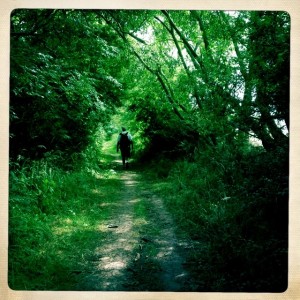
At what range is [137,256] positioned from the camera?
2.54 metres

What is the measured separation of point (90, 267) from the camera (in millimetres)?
2432

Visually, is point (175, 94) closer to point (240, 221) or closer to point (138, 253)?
point (240, 221)

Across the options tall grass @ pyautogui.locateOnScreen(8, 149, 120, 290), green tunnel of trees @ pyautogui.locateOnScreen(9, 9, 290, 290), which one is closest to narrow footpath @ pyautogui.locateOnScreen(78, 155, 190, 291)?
tall grass @ pyautogui.locateOnScreen(8, 149, 120, 290)

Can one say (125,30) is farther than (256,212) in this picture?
Yes

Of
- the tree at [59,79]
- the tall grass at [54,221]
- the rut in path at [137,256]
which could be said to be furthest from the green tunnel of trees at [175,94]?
the rut in path at [137,256]

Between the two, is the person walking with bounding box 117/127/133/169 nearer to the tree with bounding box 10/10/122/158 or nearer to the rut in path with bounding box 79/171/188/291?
the tree with bounding box 10/10/122/158

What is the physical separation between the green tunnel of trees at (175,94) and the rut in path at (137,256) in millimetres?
429

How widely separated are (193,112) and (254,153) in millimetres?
818

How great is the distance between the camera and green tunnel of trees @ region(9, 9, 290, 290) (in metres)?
2.49

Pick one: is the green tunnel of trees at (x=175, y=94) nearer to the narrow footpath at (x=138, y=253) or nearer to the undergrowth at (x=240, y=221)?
the undergrowth at (x=240, y=221)

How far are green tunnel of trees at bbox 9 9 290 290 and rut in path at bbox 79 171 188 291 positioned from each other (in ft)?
1.41

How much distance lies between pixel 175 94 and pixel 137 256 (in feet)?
5.80

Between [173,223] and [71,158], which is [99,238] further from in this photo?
[71,158]

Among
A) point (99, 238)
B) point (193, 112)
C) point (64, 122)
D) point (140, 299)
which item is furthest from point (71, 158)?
point (140, 299)
